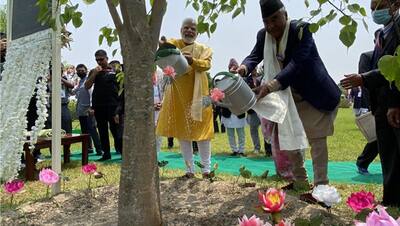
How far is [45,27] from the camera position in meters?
3.37

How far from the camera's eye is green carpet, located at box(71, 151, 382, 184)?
4.91 meters

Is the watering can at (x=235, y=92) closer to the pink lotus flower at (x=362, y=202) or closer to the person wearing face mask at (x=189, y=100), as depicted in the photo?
the person wearing face mask at (x=189, y=100)

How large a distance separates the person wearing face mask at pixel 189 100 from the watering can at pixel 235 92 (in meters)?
0.90

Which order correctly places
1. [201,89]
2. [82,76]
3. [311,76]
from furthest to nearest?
[82,76] < [201,89] < [311,76]

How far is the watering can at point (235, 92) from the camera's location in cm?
284

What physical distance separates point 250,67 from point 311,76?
0.47 metres

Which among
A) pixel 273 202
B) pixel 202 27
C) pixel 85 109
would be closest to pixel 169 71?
pixel 202 27

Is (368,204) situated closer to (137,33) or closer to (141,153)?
(141,153)

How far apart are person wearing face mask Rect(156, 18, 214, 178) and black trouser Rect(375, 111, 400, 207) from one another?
1424 mm

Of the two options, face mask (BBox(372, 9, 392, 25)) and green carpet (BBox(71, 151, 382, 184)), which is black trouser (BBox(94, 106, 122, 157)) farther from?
face mask (BBox(372, 9, 392, 25))

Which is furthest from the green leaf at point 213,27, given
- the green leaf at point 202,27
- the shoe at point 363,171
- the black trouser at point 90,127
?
the black trouser at point 90,127

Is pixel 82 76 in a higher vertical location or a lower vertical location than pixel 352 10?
higher

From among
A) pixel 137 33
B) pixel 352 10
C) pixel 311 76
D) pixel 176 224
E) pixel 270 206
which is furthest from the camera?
pixel 311 76

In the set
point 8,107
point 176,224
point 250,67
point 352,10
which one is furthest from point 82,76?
point 352,10
